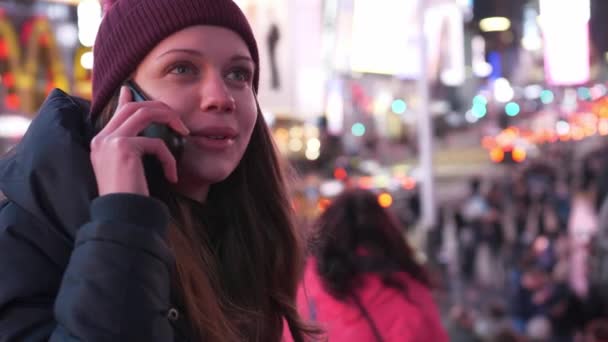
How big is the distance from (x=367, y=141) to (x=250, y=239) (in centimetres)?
3748

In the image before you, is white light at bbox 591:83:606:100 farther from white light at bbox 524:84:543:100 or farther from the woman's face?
the woman's face

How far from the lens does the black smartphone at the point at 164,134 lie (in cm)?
142

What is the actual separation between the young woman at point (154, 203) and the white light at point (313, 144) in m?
26.0

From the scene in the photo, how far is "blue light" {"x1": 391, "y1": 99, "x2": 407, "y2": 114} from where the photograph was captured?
44.5 meters

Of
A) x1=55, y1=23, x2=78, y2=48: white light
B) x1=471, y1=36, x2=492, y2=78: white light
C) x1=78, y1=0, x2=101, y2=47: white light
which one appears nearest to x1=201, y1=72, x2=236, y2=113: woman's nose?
x1=78, y1=0, x2=101, y2=47: white light

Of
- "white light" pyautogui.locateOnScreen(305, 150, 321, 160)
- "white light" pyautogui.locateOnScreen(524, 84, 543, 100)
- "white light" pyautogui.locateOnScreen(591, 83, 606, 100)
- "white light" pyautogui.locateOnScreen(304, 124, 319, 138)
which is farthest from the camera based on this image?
"white light" pyautogui.locateOnScreen(524, 84, 543, 100)

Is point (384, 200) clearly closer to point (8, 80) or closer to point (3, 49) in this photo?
point (8, 80)

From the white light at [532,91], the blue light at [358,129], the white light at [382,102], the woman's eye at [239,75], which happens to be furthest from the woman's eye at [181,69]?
the white light at [532,91]

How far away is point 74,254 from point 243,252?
566 millimetres

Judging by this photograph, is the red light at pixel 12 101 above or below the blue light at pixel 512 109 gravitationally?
above

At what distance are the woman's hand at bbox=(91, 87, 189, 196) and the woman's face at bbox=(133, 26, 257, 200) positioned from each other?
0.32 feet

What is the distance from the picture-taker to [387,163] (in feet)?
131

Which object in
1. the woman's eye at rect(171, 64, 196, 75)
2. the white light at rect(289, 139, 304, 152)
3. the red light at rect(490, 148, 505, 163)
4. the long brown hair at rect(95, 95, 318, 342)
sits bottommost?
the red light at rect(490, 148, 505, 163)

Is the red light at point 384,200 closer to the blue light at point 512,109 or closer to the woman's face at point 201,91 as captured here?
the woman's face at point 201,91
